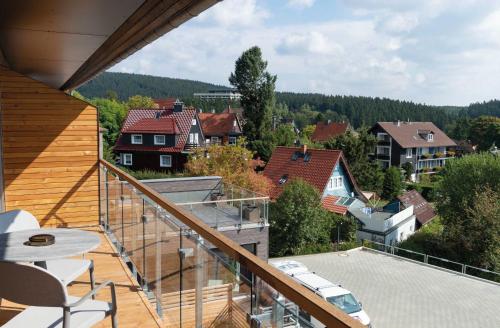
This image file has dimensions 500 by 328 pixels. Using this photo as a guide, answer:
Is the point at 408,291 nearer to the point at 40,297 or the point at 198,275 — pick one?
the point at 198,275

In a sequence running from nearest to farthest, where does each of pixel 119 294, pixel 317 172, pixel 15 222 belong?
pixel 15 222 → pixel 119 294 → pixel 317 172

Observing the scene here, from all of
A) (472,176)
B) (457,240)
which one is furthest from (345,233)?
(472,176)

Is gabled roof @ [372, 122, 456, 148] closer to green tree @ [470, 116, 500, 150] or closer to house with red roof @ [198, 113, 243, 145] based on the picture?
green tree @ [470, 116, 500, 150]

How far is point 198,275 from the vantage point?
2777mm

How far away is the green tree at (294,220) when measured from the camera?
1886 centimetres

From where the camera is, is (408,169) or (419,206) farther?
(408,169)

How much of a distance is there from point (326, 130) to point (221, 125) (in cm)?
2276

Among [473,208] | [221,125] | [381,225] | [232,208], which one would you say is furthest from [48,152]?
[221,125]

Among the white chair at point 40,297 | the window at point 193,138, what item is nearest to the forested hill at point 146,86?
the window at point 193,138

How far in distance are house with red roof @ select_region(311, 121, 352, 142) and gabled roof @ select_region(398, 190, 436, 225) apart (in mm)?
28733

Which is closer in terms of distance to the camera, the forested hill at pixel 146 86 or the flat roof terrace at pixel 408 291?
the flat roof terrace at pixel 408 291

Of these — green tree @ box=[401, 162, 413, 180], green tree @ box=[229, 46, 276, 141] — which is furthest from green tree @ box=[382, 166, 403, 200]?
green tree @ box=[229, 46, 276, 141]

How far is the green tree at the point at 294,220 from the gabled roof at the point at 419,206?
9794 millimetres

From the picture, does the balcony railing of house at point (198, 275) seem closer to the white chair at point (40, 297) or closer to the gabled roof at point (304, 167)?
the white chair at point (40, 297)
